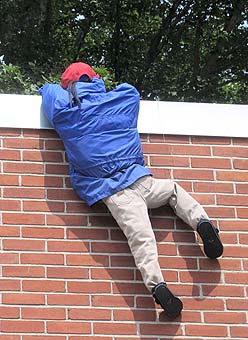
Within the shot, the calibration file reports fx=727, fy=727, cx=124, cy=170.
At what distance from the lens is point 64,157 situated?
4.93m

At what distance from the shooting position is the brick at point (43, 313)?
4.53m

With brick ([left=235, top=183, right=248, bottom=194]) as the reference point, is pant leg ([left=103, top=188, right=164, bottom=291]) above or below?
below

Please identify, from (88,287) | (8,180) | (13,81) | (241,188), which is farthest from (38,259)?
Result: (13,81)

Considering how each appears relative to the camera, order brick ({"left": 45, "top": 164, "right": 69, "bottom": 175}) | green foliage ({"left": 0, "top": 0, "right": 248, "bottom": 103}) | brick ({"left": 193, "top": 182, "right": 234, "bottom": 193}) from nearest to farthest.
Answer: brick ({"left": 45, "top": 164, "right": 69, "bottom": 175}), brick ({"left": 193, "top": 182, "right": 234, "bottom": 193}), green foliage ({"left": 0, "top": 0, "right": 248, "bottom": 103})

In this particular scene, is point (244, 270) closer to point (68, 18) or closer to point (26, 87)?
point (26, 87)

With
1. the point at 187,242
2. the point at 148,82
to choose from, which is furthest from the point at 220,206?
the point at 148,82

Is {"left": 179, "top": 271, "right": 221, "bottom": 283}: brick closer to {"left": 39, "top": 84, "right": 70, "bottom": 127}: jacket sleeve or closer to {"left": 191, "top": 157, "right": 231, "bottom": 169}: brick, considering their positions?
{"left": 191, "top": 157, "right": 231, "bottom": 169}: brick

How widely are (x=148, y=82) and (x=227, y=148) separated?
5.59 m

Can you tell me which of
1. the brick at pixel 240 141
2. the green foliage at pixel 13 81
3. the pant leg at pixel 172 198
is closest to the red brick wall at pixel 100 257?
the pant leg at pixel 172 198

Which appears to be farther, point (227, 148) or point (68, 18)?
point (68, 18)

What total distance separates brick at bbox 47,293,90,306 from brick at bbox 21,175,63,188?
74 centimetres

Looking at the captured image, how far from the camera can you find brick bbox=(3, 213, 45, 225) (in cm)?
473

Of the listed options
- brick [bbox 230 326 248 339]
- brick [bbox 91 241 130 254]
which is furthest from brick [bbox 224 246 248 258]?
brick [bbox 91 241 130 254]

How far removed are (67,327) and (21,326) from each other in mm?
284
